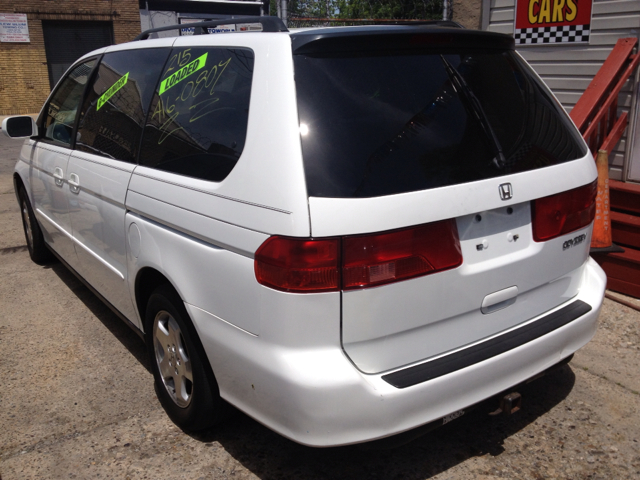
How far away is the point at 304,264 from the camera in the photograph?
206 cm

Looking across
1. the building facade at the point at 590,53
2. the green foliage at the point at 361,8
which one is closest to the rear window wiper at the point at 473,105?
the building facade at the point at 590,53

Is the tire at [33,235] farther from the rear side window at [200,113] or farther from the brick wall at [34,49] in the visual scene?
the brick wall at [34,49]

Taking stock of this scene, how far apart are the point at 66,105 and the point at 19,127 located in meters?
0.57

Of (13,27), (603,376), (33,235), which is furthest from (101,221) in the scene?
(13,27)

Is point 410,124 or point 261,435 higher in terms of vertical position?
point 410,124

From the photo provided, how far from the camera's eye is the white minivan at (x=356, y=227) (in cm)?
209

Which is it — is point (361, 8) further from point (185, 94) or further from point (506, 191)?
point (506, 191)

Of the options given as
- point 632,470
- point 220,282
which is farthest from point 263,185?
point 632,470

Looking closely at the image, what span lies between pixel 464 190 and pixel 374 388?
782mm

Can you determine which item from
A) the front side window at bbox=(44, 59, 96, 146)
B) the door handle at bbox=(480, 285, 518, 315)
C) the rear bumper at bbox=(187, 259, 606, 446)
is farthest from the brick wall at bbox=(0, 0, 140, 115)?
the door handle at bbox=(480, 285, 518, 315)

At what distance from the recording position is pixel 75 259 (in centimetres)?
410

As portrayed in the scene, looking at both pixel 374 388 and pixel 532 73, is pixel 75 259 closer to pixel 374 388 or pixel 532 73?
pixel 374 388

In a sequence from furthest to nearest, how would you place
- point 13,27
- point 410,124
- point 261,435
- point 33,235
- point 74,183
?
point 13,27 < point 33,235 < point 74,183 < point 261,435 < point 410,124

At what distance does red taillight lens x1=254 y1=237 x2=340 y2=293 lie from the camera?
205 cm
